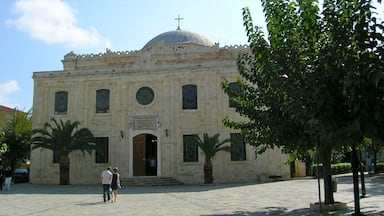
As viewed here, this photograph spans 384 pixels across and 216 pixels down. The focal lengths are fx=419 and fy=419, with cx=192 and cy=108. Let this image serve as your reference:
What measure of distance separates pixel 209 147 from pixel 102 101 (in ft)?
27.7

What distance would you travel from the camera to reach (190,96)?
27.6 metres

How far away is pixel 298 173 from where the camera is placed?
28.8 metres

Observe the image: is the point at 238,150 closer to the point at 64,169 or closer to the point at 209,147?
the point at 209,147

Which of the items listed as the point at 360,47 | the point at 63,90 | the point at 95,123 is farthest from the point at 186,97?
the point at 360,47

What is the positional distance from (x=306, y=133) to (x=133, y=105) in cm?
1765

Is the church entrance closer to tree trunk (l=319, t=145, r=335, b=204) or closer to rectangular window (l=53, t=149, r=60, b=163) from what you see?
rectangular window (l=53, t=149, r=60, b=163)

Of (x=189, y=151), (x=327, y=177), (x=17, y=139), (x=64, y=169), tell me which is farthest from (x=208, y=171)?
(x=17, y=139)

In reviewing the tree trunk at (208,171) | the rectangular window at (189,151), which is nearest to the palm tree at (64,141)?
the rectangular window at (189,151)

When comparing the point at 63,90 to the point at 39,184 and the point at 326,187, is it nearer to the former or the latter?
the point at 39,184

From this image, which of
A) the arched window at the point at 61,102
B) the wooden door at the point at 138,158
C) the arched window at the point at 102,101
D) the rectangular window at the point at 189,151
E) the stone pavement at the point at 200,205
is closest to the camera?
the stone pavement at the point at 200,205

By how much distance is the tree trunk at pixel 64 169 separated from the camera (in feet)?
→ 86.0

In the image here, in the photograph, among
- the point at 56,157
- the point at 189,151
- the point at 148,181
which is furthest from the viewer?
the point at 56,157

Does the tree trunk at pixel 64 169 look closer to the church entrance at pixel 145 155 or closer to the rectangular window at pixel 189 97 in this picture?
the church entrance at pixel 145 155

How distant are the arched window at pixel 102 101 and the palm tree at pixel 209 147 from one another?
6760 millimetres
